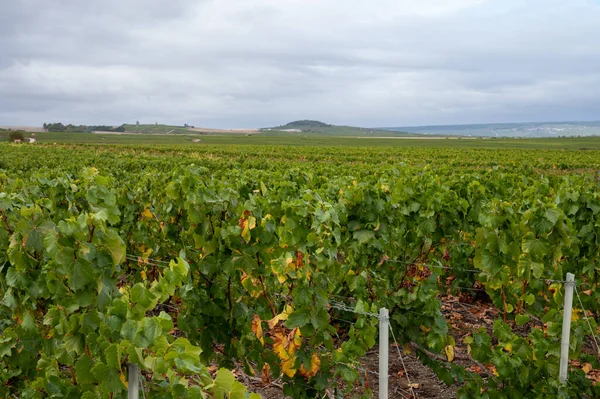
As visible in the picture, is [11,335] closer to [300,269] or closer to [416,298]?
[300,269]

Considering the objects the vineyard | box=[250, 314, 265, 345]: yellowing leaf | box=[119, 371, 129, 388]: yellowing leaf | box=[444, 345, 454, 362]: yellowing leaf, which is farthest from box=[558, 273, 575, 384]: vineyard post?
box=[119, 371, 129, 388]: yellowing leaf

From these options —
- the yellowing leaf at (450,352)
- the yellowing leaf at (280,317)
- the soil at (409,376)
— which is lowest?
the soil at (409,376)

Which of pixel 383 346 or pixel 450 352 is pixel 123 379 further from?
pixel 450 352

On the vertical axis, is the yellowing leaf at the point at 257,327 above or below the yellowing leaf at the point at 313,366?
above

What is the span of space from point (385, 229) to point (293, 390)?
191 centimetres

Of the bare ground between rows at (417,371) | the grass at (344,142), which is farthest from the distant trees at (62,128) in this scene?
the bare ground between rows at (417,371)

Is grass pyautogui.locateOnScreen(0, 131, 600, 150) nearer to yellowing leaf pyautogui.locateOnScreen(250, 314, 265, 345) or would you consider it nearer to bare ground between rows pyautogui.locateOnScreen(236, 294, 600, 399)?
bare ground between rows pyautogui.locateOnScreen(236, 294, 600, 399)

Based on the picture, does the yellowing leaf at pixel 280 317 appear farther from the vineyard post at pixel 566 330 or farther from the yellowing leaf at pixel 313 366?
the vineyard post at pixel 566 330

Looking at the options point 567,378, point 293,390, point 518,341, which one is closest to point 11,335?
point 293,390

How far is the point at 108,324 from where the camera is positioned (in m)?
2.52

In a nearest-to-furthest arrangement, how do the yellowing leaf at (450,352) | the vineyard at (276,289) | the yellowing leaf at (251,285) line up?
the vineyard at (276,289) → the yellowing leaf at (251,285) → the yellowing leaf at (450,352)

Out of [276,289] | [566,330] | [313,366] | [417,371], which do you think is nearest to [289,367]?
[313,366]

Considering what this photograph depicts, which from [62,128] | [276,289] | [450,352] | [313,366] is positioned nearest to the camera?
[313,366]

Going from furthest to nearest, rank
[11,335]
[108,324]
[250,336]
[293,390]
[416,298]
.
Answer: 1. [416,298]
2. [250,336]
3. [293,390]
4. [11,335]
5. [108,324]
